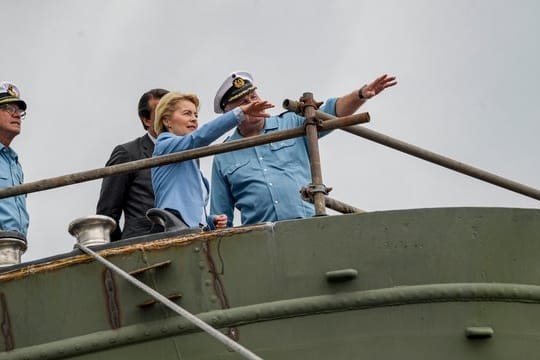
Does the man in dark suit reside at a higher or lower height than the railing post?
higher


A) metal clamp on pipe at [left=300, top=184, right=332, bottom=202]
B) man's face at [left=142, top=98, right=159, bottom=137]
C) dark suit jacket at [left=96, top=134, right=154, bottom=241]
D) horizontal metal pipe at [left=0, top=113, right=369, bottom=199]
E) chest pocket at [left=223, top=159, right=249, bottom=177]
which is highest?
man's face at [left=142, top=98, right=159, bottom=137]

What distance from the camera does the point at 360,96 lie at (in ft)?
32.4

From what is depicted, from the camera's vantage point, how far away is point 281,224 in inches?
317

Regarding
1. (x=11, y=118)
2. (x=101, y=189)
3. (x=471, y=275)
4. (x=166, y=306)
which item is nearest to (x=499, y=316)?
(x=471, y=275)

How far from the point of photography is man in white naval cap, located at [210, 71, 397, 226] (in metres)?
9.48

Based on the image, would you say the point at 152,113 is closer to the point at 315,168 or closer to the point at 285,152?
the point at 285,152

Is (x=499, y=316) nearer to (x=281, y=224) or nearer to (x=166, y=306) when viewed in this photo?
(x=281, y=224)

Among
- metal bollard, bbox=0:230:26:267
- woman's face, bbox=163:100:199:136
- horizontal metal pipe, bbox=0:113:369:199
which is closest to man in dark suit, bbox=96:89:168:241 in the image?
woman's face, bbox=163:100:199:136

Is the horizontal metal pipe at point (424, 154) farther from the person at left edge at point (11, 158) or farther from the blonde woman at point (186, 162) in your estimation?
the person at left edge at point (11, 158)

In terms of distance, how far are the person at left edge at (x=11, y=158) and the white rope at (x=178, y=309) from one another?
6.62 ft

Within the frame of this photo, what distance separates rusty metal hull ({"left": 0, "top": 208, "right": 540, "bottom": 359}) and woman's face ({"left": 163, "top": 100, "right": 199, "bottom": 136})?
5.13 ft

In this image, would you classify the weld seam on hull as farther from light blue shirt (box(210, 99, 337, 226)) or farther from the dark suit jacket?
the dark suit jacket

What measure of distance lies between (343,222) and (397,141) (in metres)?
1.17

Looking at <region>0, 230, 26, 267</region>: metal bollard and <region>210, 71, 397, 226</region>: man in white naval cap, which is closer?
<region>0, 230, 26, 267</region>: metal bollard
